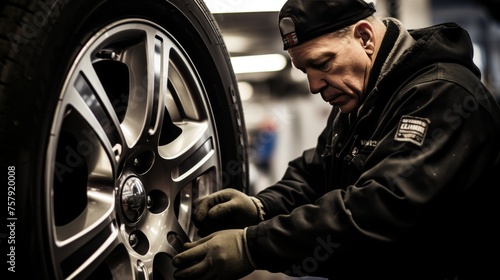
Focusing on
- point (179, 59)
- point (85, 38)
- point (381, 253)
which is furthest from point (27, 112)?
point (381, 253)

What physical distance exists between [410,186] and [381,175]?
0.07m

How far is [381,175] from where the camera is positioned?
4.26 feet

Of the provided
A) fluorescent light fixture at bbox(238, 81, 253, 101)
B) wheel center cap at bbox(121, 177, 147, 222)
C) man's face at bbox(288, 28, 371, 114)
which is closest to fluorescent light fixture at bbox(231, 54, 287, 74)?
fluorescent light fixture at bbox(238, 81, 253, 101)

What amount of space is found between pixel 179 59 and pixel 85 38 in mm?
400

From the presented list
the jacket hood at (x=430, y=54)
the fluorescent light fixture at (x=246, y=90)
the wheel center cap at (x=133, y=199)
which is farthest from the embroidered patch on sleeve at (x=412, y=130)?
the fluorescent light fixture at (x=246, y=90)

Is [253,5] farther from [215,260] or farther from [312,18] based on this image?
[215,260]

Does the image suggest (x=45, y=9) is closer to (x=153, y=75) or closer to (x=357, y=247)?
(x=153, y=75)

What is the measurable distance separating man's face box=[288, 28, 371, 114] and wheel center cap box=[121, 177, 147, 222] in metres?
0.58

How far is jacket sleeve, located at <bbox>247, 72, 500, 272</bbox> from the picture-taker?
1.28 metres

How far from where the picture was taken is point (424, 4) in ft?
16.5

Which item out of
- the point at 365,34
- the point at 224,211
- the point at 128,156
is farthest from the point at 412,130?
the point at 128,156

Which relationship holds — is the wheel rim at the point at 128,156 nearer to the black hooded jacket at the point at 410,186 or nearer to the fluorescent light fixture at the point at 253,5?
the black hooded jacket at the point at 410,186

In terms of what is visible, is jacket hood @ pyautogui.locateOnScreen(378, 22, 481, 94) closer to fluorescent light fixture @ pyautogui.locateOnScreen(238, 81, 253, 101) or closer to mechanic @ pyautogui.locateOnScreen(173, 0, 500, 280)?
mechanic @ pyautogui.locateOnScreen(173, 0, 500, 280)

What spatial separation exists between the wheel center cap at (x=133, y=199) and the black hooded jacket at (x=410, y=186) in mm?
266
